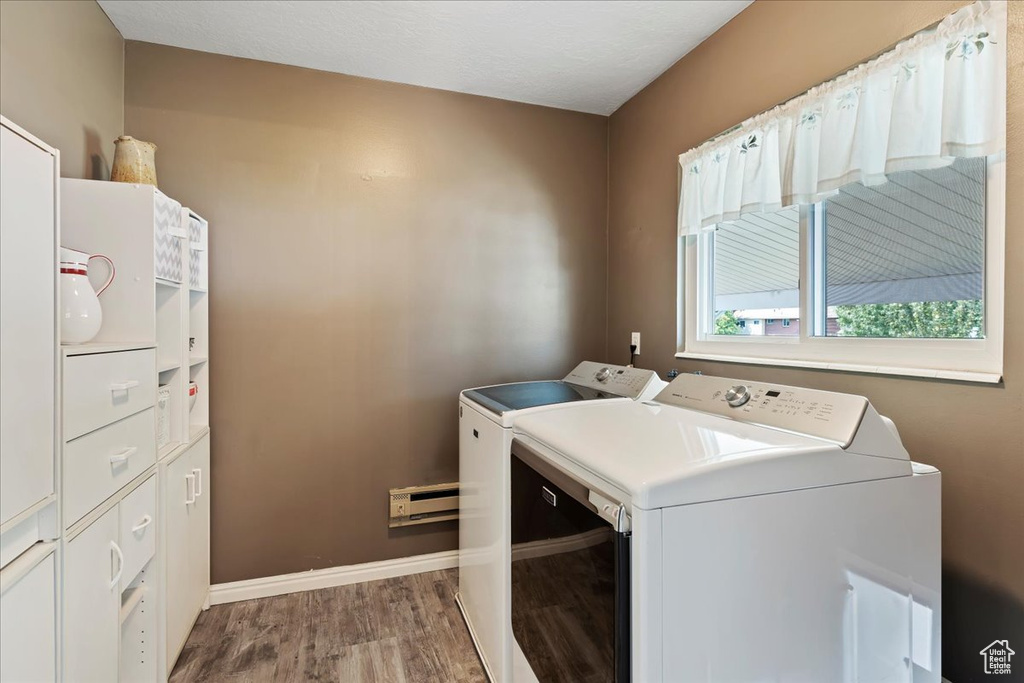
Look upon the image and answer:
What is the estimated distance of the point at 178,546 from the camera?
1752mm

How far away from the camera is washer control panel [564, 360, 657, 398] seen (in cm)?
178

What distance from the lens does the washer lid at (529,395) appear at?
1.65 metres

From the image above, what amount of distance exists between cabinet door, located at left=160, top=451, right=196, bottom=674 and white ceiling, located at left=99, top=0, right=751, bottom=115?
173 cm

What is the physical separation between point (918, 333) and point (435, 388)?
1.93 m

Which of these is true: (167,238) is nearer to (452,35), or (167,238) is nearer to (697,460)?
(452,35)

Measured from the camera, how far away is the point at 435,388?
2.48m

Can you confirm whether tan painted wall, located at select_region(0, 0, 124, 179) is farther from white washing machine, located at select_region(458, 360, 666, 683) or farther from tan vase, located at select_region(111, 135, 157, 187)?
white washing machine, located at select_region(458, 360, 666, 683)

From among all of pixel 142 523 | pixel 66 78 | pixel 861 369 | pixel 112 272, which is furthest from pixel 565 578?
pixel 66 78

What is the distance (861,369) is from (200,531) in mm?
2524

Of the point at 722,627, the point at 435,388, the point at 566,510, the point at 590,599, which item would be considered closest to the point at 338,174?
the point at 435,388

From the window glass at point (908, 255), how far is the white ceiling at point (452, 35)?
3.09 feet

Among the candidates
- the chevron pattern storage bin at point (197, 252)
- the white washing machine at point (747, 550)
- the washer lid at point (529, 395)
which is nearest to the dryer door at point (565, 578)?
the white washing machine at point (747, 550)

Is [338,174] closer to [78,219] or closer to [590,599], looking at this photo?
[78,219]

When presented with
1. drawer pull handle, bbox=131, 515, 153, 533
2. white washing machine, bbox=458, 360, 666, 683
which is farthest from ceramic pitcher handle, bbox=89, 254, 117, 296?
white washing machine, bbox=458, 360, 666, 683
